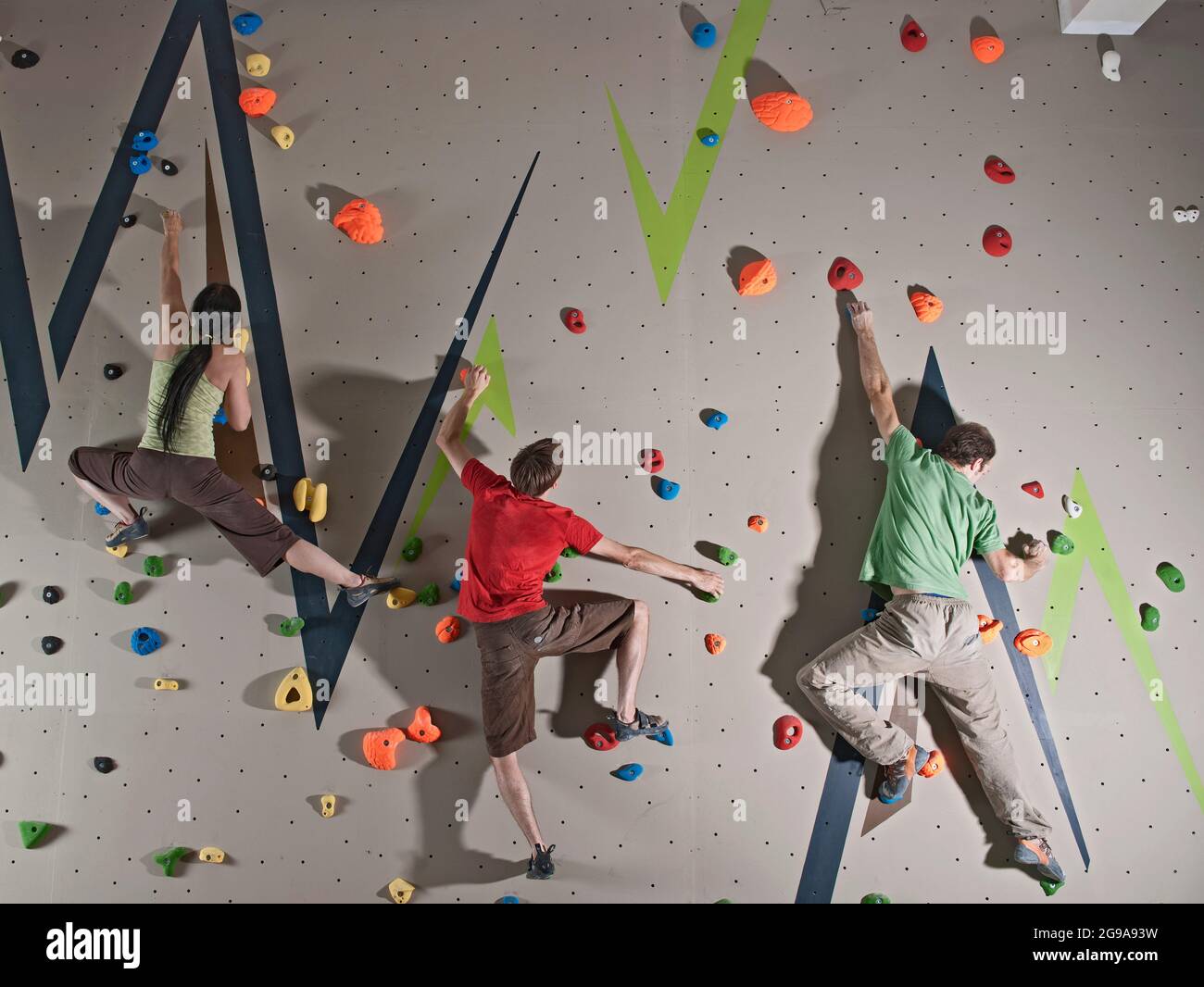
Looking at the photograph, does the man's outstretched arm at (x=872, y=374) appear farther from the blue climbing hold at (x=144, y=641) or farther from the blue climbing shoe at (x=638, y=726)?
the blue climbing hold at (x=144, y=641)

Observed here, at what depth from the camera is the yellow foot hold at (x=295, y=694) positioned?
313 centimetres

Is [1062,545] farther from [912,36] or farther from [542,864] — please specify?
[542,864]

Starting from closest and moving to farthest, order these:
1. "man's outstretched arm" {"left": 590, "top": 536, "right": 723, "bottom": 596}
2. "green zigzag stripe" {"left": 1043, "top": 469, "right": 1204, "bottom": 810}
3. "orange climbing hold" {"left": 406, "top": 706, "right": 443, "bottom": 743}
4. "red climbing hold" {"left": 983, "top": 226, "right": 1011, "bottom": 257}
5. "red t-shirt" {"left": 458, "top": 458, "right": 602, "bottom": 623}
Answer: "red t-shirt" {"left": 458, "top": 458, "right": 602, "bottom": 623}
"man's outstretched arm" {"left": 590, "top": 536, "right": 723, "bottom": 596}
"orange climbing hold" {"left": 406, "top": 706, "right": 443, "bottom": 743}
"green zigzag stripe" {"left": 1043, "top": 469, "right": 1204, "bottom": 810}
"red climbing hold" {"left": 983, "top": 226, "right": 1011, "bottom": 257}

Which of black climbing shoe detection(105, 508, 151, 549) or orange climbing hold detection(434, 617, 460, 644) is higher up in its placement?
black climbing shoe detection(105, 508, 151, 549)

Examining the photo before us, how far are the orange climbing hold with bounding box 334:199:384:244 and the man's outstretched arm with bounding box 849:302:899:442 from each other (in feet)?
6.65

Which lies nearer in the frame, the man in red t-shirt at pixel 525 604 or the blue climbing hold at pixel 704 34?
the man in red t-shirt at pixel 525 604

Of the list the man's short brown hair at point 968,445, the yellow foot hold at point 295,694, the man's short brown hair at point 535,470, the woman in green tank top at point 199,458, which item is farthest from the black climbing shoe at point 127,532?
the man's short brown hair at point 968,445

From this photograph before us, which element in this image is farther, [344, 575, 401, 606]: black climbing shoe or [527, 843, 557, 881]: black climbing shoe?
[344, 575, 401, 606]: black climbing shoe

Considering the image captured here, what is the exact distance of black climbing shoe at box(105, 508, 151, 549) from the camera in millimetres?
3162

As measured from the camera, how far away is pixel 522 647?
291 cm

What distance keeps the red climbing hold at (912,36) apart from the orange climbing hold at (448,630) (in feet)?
10.3

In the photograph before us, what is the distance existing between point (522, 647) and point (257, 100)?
2.58 meters

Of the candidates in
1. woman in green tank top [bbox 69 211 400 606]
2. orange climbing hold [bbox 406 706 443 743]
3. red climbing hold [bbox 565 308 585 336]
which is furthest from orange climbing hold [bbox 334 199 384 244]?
orange climbing hold [bbox 406 706 443 743]

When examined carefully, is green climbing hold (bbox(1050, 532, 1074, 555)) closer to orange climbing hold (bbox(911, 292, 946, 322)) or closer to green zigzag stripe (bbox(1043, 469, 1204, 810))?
green zigzag stripe (bbox(1043, 469, 1204, 810))
